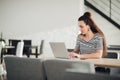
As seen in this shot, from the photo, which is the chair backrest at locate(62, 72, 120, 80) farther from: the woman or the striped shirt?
the striped shirt

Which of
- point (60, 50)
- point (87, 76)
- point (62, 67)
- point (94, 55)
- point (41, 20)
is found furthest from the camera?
point (41, 20)

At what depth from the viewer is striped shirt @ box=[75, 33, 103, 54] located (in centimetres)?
357

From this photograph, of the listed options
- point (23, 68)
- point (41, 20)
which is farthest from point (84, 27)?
point (41, 20)

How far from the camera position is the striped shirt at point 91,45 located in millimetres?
3568

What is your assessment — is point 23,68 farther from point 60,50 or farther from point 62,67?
point 60,50

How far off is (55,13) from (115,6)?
2.43 metres

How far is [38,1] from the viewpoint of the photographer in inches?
329

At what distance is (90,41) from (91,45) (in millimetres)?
58

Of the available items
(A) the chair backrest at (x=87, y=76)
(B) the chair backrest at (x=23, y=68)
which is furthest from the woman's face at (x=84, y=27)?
(A) the chair backrest at (x=87, y=76)

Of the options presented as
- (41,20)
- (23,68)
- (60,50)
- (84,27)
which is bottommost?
(23,68)

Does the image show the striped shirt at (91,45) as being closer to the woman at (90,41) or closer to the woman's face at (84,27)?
the woman at (90,41)

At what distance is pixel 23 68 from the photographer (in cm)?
264

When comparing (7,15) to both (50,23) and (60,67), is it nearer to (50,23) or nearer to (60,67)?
(50,23)

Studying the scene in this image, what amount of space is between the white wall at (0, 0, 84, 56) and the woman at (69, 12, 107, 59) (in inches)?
164
